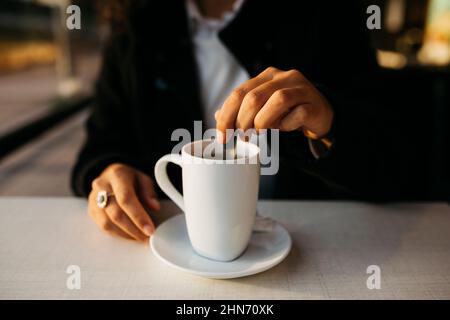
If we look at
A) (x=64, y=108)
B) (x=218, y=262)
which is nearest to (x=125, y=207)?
(x=218, y=262)

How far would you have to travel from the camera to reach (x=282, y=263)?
19.9 inches

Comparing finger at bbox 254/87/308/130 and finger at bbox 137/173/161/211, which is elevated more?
finger at bbox 254/87/308/130

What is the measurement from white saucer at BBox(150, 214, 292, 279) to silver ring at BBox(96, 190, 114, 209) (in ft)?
0.28

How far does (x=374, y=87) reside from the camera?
2.86 feet

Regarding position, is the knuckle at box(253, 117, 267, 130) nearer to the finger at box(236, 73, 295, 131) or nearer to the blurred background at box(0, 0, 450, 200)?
the finger at box(236, 73, 295, 131)

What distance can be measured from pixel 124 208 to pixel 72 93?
2.54 metres

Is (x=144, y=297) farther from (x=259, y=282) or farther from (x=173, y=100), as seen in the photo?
(x=173, y=100)

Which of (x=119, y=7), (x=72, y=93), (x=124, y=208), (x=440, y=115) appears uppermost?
(x=119, y=7)

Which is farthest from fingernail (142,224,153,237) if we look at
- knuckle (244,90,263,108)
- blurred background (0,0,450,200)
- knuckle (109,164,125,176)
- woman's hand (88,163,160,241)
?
blurred background (0,0,450,200)

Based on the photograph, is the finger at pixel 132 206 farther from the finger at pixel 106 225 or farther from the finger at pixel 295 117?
the finger at pixel 295 117

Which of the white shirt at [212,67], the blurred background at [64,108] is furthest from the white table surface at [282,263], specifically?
the white shirt at [212,67]

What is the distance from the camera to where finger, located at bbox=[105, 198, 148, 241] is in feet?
1.81

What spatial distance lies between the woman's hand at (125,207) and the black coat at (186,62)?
186mm

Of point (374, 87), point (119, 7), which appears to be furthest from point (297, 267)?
point (119, 7)
